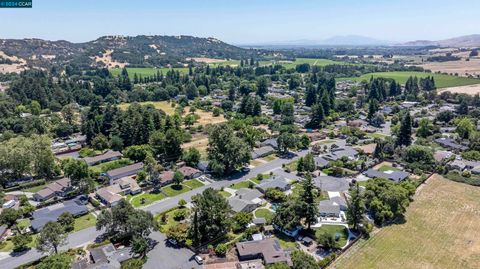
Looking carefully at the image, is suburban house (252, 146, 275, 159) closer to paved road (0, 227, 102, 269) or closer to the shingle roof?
the shingle roof

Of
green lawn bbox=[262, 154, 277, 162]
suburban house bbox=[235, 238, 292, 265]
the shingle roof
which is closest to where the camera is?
suburban house bbox=[235, 238, 292, 265]

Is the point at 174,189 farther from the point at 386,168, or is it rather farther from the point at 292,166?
the point at 386,168

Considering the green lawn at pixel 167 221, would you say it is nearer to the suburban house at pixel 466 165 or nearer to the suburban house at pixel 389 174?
the suburban house at pixel 389 174

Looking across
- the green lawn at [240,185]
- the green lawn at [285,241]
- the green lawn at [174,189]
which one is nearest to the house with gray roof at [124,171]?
the green lawn at [174,189]

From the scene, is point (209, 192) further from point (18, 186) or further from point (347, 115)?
point (347, 115)

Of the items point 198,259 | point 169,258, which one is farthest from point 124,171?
point 198,259

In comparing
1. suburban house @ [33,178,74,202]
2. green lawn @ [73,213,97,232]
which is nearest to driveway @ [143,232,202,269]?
green lawn @ [73,213,97,232]
